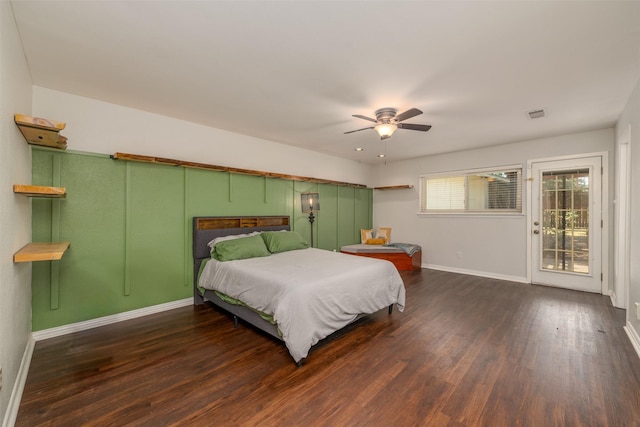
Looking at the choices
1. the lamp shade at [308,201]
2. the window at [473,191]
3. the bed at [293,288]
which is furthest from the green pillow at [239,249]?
the window at [473,191]

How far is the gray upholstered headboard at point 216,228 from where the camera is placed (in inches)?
145

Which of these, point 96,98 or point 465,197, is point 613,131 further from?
point 96,98

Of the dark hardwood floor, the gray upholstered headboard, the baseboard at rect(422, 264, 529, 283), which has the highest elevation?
the gray upholstered headboard

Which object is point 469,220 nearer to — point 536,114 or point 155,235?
point 536,114

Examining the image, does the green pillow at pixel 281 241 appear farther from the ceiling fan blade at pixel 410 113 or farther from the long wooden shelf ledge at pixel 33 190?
the long wooden shelf ledge at pixel 33 190

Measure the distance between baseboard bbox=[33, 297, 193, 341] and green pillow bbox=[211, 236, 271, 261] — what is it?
33.5 inches

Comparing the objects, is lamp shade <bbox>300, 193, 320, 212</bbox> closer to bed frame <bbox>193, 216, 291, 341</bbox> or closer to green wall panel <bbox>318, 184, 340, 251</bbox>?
green wall panel <bbox>318, 184, 340, 251</bbox>

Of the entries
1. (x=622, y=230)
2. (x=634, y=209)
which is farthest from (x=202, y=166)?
(x=622, y=230)

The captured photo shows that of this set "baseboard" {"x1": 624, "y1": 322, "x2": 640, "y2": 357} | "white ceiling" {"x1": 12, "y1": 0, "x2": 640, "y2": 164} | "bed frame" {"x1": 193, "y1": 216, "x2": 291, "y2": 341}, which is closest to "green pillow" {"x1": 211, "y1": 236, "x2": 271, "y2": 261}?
"bed frame" {"x1": 193, "y1": 216, "x2": 291, "y2": 341}

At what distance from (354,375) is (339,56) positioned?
259cm

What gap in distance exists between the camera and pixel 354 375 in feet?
6.89

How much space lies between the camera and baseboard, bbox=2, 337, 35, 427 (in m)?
1.57

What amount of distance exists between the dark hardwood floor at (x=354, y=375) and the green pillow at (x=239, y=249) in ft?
2.43

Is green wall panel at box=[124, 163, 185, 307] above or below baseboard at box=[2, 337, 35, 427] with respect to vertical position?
above
